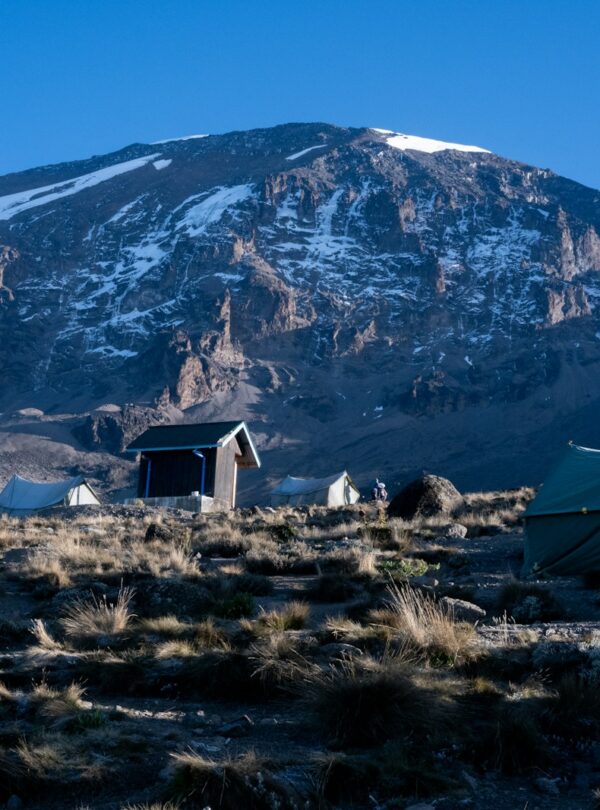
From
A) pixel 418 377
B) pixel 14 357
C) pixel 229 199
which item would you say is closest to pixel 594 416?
pixel 418 377

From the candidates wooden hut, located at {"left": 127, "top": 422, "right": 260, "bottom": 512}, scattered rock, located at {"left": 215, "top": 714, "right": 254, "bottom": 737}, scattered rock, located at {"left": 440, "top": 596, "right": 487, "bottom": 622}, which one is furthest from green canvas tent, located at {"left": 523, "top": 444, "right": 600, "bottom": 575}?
wooden hut, located at {"left": 127, "top": 422, "right": 260, "bottom": 512}

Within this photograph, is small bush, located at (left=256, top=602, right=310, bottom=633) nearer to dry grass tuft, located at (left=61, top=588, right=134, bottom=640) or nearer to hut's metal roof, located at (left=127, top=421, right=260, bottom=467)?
dry grass tuft, located at (left=61, top=588, right=134, bottom=640)

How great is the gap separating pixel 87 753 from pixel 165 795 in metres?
0.83

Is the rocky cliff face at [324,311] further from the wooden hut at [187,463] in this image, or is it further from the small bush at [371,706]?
the small bush at [371,706]

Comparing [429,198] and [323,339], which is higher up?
[429,198]

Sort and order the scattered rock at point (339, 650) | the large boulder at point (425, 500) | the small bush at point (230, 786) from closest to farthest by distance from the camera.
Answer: the small bush at point (230, 786) < the scattered rock at point (339, 650) < the large boulder at point (425, 500)

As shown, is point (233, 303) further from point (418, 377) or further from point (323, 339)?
point (418, 377)

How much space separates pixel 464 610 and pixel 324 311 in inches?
5194

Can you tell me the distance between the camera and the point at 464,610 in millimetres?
10227

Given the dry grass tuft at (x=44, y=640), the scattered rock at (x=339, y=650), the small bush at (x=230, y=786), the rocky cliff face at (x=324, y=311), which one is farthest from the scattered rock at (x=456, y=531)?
the rocky cliff face at (x=324, y=311)

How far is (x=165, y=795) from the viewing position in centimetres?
511

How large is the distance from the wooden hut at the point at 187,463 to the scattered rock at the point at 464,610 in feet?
90.7

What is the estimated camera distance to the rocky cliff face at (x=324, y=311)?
10875 cm

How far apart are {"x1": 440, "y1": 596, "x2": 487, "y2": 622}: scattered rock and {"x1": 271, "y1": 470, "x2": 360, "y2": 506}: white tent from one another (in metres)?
38.6
